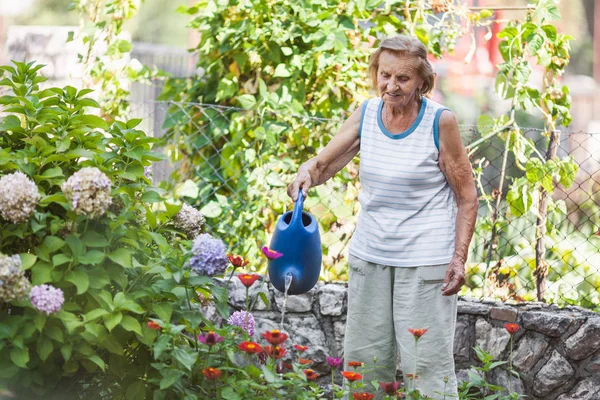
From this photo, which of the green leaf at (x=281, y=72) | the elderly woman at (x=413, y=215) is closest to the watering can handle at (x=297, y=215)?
the elderly woman at (x=413, y=215)

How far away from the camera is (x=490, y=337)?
308cm

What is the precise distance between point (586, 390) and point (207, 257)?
6.00ft

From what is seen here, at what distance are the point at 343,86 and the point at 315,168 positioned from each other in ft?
4.06

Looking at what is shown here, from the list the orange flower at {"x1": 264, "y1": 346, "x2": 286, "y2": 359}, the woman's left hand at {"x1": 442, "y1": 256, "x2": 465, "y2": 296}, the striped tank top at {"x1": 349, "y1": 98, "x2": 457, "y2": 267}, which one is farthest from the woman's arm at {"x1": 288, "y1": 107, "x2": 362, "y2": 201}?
the orange flower at {"x1": 264, "y1": 346, "x2": 286, "y2": 359}

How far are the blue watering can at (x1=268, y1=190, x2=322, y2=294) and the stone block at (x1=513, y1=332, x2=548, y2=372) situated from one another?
42.6 inches

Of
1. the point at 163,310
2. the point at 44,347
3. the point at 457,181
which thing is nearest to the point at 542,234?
the point at 457,181

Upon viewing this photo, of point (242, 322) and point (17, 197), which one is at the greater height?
point (17, 197)

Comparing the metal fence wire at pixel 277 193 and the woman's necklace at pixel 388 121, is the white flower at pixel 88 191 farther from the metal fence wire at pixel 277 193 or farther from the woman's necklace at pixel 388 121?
the metal fence wire at pixel 277 193

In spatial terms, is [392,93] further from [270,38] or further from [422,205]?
[270,38]

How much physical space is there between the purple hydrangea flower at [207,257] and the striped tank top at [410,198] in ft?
2.32

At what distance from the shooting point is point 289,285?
7.52 feet

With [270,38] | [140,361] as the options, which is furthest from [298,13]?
[140,361]

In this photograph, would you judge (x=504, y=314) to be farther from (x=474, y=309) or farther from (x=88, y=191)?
(x=88, y=191)

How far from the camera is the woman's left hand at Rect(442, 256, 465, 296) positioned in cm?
226
